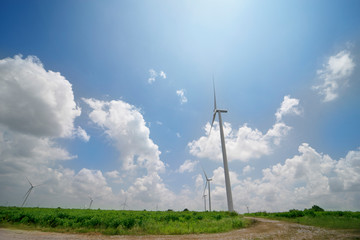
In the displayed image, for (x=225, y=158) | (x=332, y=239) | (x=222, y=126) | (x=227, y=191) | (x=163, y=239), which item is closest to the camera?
(x=332, y=239)

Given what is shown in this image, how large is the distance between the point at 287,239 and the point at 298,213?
27.9 m

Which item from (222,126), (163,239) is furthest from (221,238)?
(222,126)

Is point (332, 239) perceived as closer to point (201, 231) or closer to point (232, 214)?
point (201, 231)

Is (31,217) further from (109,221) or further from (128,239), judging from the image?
(128,239)

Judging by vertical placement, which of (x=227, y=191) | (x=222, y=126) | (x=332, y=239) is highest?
(x=222, y=126)

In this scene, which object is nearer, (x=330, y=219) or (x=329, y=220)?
(x=329, y=220)

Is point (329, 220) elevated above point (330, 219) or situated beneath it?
situated beneath

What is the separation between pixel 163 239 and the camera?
14453mm

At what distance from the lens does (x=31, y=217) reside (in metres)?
25.7

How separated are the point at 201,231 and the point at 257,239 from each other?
20.5ft

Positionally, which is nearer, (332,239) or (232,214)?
(332,239)

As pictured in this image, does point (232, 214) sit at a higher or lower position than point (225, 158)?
lower

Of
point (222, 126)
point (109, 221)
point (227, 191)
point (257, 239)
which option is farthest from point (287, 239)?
point (222, 126)

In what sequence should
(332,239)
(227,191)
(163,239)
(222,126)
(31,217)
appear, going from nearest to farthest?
(332,239) < (163,239) < (31,217) < (227,191) < (222,126)
